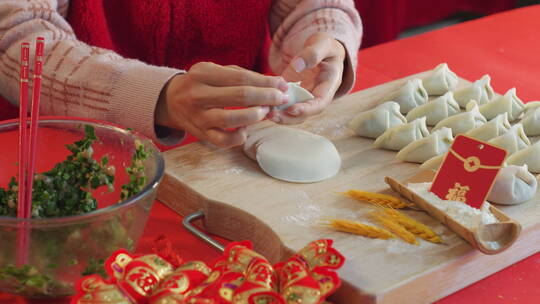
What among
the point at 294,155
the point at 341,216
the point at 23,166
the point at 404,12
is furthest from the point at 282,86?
the point at 404,12

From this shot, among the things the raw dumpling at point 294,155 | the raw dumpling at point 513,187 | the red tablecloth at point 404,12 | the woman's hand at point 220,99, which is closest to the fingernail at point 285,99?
the woman's hand at point 220,99

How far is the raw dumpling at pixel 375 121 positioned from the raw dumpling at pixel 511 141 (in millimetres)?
195

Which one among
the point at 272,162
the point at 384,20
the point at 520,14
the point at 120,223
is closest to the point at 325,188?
the point at 272,162

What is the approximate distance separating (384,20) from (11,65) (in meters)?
2.23

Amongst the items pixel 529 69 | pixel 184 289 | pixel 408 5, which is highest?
pixel 184 289

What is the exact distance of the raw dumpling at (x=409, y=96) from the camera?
153 centimetres

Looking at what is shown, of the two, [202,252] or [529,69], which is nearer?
[202,252]

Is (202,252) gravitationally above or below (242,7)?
below

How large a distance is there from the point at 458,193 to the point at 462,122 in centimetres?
32

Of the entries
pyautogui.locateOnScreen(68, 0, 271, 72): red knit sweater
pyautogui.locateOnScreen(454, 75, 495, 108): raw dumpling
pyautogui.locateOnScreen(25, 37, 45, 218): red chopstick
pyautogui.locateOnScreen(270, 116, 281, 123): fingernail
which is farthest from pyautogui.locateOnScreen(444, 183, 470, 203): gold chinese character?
Result: pyautogui.locateOnScreen(68, 0, 271, 72): red knit sweater

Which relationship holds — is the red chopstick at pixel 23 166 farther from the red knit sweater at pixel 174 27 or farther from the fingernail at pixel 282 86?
the red knit sweater at pixel 174 27

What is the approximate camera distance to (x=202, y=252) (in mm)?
1133

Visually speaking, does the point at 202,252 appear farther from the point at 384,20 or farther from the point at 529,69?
the point at 384,20

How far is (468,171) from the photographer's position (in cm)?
114
